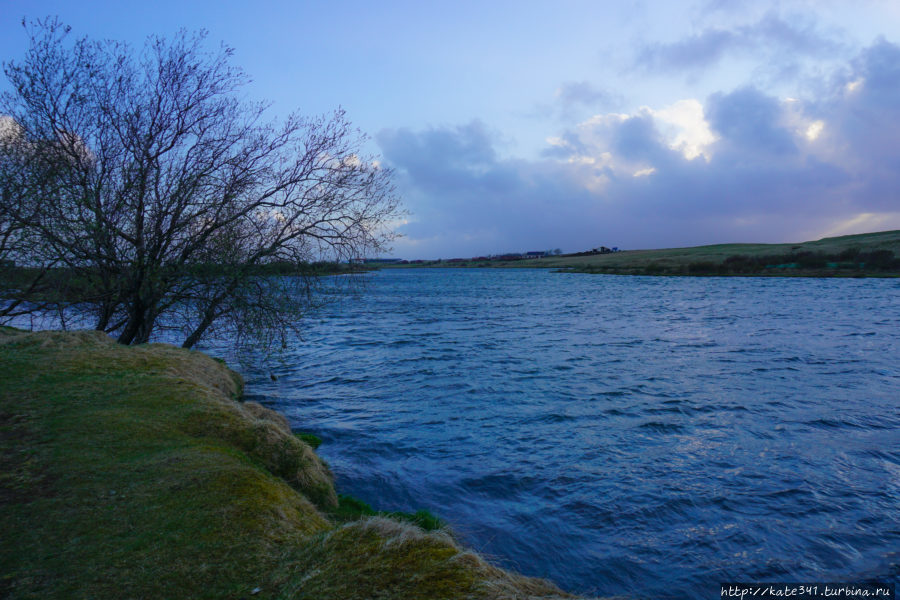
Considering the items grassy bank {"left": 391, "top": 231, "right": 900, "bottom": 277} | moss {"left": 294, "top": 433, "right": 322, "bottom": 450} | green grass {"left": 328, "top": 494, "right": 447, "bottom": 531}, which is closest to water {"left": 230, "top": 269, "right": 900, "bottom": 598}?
moss {"left": 294, "top": 433, "right": 322, "bottom": 450}

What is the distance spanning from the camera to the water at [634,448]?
7570 millimetres

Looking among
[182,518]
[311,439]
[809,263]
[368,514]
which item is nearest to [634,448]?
[368,514]

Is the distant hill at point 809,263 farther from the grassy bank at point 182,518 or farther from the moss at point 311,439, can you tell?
the grassy bank at point 182,518

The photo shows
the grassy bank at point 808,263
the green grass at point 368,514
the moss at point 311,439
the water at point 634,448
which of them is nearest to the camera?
the water at point 634,448

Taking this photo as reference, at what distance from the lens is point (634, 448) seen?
11711 mm

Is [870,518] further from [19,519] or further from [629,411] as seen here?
[19,519]

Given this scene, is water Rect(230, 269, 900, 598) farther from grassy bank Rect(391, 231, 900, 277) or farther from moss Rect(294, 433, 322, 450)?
grassy bank Rect(391, 231, 900, 277)

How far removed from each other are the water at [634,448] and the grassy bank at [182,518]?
2348 mm

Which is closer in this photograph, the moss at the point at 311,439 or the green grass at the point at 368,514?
the green grass at the point at 368,514

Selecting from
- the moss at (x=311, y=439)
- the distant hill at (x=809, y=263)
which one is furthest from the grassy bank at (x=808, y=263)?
the moss at (x=311, y=439)

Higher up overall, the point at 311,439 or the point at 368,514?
the point at 368,514

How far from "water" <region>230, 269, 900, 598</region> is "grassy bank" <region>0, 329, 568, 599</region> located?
2348mm

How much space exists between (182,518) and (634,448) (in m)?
→ 9.61

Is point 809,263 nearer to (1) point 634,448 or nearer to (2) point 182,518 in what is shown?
(1) point 634,448
